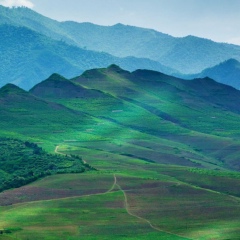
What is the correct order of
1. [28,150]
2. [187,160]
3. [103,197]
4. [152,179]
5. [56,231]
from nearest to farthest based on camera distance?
[56,231] < [103,197] < [152,179] < [28,150] < [187,160]

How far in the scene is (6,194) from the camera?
125 meters

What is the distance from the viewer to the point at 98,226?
104375mm

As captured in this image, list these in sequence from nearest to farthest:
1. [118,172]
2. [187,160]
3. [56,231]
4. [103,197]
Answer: [56,231], [103,197], [118,172], [187,160]

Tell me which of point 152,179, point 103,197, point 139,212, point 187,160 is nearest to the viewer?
point 139,212

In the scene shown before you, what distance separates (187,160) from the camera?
19375cm

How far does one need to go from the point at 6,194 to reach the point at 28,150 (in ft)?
160

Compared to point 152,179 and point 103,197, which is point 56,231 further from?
point 152,179

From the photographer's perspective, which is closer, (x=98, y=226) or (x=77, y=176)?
(x=98, y=226)

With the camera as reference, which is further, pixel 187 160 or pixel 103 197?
pixel 187 160

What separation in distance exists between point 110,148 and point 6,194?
7568 centimetres

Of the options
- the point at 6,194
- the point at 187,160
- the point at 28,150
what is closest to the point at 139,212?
the point at 6,194

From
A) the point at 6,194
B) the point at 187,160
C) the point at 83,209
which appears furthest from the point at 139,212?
the point at 187,160

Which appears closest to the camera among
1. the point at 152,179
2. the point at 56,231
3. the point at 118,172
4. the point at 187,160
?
the point at 56,231

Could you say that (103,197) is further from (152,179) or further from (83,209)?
(152,179)
